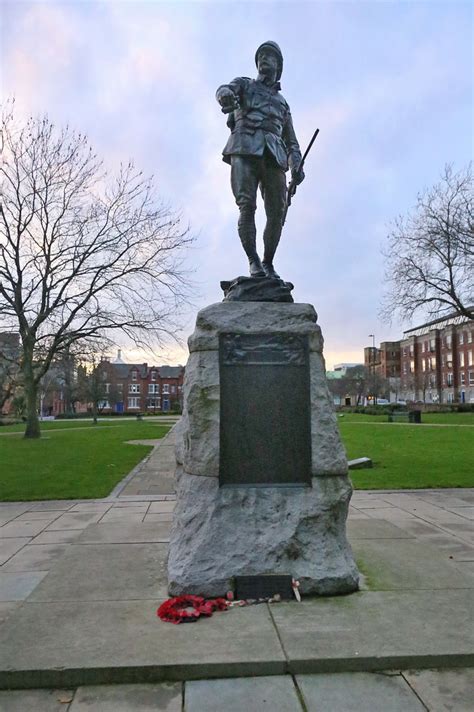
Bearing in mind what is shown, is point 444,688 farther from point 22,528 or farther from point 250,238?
point 22,528

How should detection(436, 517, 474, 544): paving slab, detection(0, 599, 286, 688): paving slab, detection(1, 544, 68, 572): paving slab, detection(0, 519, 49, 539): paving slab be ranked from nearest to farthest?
detection(0, 599, 286, 688): paving slab
detection(1, 544, 68, 572): paving slab
detection(436, 517, 474, 544): paving slab
detection(0, 519, 49, 539): paving slab

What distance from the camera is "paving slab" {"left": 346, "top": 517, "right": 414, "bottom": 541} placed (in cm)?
591

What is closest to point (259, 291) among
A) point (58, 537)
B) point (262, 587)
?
point (262, 587)

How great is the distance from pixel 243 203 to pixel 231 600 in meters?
3.39

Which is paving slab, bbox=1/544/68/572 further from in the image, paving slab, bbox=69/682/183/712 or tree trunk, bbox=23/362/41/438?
tree trunk, bbox=23/362/41/438

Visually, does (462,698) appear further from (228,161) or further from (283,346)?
(228,161)

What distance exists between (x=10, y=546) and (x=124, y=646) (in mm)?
3221

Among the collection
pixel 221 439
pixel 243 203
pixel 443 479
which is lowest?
pixel 443 479

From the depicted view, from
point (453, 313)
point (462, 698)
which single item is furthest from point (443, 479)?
point (453, 313)

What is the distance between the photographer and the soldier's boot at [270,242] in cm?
540

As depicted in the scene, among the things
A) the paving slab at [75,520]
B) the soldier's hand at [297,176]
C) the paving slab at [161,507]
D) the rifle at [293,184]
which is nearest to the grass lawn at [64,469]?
the paving slab at [161,507]

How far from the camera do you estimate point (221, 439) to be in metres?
4.50

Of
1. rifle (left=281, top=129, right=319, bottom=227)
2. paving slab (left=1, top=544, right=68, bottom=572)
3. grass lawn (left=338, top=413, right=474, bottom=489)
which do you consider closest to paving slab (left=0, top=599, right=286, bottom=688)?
paving slab (left=1, top=544, right=68, bottom=572)

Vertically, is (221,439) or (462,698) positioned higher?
(221,439)
